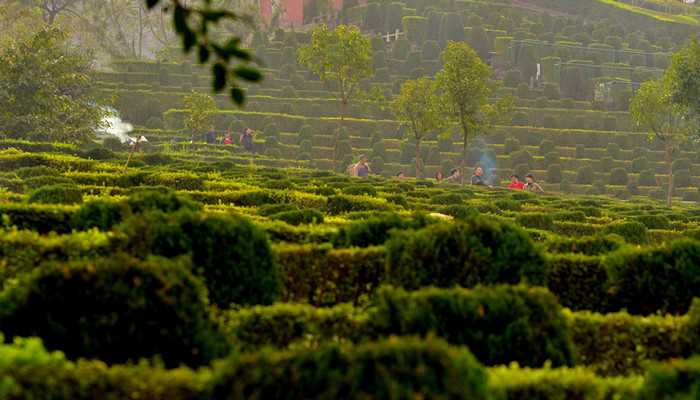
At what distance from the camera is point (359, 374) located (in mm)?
6211

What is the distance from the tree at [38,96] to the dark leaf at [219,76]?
32.0m

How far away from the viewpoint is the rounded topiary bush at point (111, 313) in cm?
801

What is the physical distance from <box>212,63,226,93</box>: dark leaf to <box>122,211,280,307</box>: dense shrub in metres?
4.36

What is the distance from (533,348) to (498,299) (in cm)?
43

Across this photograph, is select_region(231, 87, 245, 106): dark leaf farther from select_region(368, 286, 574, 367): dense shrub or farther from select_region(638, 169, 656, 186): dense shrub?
select_region(638, 169, 656, 186): dense shrub

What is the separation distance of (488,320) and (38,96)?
30609 millimetres

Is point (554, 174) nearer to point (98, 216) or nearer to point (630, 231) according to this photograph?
point (630, 231)

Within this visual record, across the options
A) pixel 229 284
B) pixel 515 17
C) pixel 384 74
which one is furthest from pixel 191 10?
pixel 515 17

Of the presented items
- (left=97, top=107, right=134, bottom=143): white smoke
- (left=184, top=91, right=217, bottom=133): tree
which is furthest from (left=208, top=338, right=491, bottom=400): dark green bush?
(left=97, top=107, right=134, bottom=143): white smoke

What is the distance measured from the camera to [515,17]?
283 feet

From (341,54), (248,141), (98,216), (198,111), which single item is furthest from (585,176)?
(98,216)

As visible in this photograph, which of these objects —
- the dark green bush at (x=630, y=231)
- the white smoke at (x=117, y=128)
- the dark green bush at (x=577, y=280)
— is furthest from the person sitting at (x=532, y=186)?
the dark green bush at (x=577, y=280)

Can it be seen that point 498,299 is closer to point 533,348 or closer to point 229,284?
point 533,348

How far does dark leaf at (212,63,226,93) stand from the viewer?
20.1 feet
